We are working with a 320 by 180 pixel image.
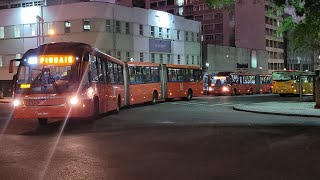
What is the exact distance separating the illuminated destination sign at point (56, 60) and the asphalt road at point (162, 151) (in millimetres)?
2506

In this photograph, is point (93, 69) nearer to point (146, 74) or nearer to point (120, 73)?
point (120, 73)

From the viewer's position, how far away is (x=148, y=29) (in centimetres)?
6369

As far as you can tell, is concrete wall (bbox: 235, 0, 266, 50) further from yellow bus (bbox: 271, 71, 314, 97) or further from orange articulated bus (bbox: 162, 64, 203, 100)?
orange articulated bus (bbox: 162, 64, 203, 100)

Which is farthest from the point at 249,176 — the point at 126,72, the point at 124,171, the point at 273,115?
the point at 126,72

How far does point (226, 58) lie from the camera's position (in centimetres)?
8812

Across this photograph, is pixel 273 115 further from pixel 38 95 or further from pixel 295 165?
pixel 295 165

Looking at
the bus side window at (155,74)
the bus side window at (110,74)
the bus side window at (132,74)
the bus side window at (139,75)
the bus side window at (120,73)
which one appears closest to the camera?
the bus side window at (110,74)

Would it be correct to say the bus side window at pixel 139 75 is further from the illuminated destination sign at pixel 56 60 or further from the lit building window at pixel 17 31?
the lit building window at pixel 17 31

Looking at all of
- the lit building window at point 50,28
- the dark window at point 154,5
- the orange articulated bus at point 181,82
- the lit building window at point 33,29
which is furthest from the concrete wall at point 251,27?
the orange articulated bus at point 181,82

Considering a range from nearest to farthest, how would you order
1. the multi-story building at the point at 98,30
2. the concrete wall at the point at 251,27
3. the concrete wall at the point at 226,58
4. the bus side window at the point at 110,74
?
the bus side window at the point at 110,74 → the multi-story building at the point at 98,30 → the concrete wall at the point at 226,58 → the concrete wall at the point at 251,27

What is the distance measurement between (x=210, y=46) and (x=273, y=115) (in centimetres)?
6083

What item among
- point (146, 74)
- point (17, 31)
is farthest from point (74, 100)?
point (17, 31)

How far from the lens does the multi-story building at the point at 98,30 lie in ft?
184

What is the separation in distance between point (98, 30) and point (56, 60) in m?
37.9
